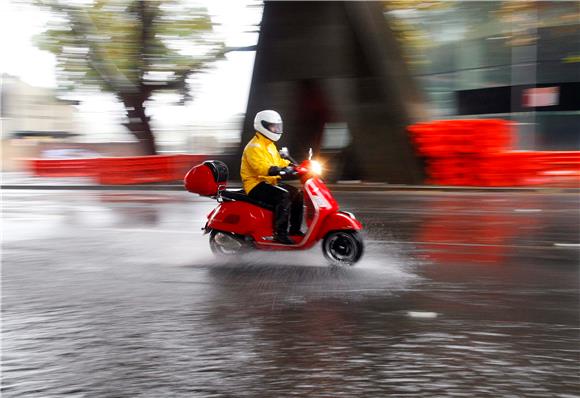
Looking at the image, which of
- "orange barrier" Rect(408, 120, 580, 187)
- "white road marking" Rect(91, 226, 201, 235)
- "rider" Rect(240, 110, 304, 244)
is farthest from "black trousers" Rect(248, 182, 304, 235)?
"orange barrier" Rect(408, 120, 580, 187)

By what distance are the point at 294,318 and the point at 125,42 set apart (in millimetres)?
26470

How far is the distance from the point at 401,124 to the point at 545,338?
14.9 m

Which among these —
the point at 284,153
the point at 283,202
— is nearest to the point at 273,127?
the point at 284,153

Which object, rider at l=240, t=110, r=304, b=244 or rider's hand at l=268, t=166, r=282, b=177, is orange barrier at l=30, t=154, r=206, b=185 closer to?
rider at l=240, t=110, r=304, b=244

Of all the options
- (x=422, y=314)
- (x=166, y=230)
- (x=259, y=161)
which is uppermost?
(x=259, y=161)

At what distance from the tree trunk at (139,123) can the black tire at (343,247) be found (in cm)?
2047

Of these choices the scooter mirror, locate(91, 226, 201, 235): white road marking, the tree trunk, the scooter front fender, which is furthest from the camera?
the tree trunk

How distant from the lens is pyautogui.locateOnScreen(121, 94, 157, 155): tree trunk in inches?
1117

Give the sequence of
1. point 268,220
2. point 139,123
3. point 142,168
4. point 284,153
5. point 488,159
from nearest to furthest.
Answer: point 284,153 → point 268,220 → point 488,159 → point 142,168 → point 139,123

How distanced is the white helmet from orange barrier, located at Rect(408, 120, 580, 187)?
461 inches

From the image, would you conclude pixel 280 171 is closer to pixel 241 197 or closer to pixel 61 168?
pixel 241 197

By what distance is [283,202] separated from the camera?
7.55m

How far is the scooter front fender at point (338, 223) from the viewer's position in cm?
729

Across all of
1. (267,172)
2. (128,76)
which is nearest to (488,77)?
(128,76)
